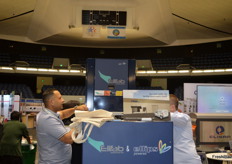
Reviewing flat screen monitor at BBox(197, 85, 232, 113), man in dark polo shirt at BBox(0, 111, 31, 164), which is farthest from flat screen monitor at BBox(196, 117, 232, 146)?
man in dark polo shirt at BBox(0, 111, 31, 164)

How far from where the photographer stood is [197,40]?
14.9 metres

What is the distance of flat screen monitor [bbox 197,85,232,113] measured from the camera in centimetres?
454

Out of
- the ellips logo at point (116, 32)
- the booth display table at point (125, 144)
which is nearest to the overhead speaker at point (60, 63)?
the ellips logo at point (116, 32)

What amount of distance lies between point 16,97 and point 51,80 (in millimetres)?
6958

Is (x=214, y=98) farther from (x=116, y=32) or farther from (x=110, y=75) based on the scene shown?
(x=116, y=32)

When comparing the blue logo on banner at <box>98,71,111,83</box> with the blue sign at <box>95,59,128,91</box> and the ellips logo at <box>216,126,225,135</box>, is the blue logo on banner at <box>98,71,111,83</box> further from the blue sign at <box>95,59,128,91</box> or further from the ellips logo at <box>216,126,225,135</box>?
the ellips logo at <box>216,126,225,135</box>

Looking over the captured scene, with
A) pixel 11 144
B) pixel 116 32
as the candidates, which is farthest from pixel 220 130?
pixel 116 32

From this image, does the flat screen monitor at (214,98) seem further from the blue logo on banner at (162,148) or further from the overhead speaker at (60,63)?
the overhead speaker at (60,63)

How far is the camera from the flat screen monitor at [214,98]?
4543mm

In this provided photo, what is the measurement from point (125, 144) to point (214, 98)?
9.94 feet

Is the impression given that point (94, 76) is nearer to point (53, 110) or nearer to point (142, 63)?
point (53, 110)

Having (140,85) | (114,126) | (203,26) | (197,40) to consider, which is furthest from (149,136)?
(140,85)

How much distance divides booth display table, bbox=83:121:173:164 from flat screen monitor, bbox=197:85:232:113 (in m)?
2.86

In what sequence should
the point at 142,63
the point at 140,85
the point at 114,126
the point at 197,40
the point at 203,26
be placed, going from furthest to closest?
the point at 140,85
the point at 142,63
the point at 197,40
the point at 203,26
the point at 114,126
